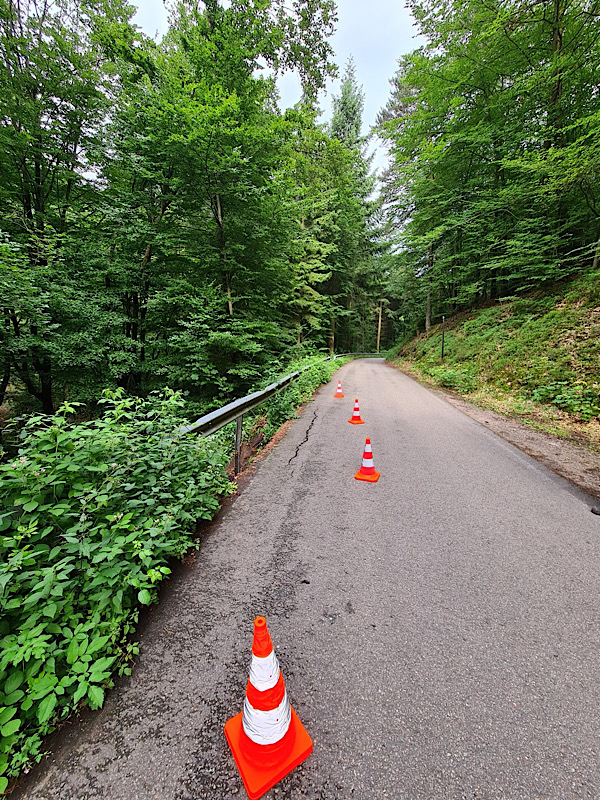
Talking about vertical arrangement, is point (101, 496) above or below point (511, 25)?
below

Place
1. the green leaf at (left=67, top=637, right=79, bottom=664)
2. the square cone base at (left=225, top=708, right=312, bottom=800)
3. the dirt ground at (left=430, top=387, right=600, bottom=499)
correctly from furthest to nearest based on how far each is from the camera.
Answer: the dirt ground at (left=430, top=387, right=600, bottom=499) < the green leaf at (left=67, top=637, right=79, bottom=664) < the square cone base at (left=225, top=708, right=312, bottom=800)

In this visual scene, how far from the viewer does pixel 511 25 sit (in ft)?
32.4

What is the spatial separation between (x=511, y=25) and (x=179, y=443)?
16.3m

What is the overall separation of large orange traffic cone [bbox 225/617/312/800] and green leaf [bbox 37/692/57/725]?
0.77m

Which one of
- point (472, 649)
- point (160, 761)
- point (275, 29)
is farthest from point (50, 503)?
point (275, 29)

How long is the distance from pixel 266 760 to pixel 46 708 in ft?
3.18

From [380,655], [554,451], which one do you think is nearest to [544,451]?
[554,451]

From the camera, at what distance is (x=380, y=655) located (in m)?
1.78

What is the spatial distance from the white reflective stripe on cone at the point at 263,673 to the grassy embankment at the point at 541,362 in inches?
249

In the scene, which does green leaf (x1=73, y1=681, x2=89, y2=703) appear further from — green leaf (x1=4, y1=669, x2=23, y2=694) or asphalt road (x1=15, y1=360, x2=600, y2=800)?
green leaf (x1=4, y1=669, x2=23, y2=694)

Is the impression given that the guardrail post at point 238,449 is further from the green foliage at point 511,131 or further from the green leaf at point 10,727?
the green foliage at point 511,131

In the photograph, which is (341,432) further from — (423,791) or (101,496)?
(423,791)

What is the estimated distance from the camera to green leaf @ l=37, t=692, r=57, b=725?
1307 mm

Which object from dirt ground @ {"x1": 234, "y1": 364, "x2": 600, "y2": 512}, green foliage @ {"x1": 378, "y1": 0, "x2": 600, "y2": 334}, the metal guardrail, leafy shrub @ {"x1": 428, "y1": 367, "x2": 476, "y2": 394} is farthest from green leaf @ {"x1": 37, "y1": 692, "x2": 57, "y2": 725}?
green foliage @ {"x1": 378, "y1": 0, "x2": 600, "y2": 334}
